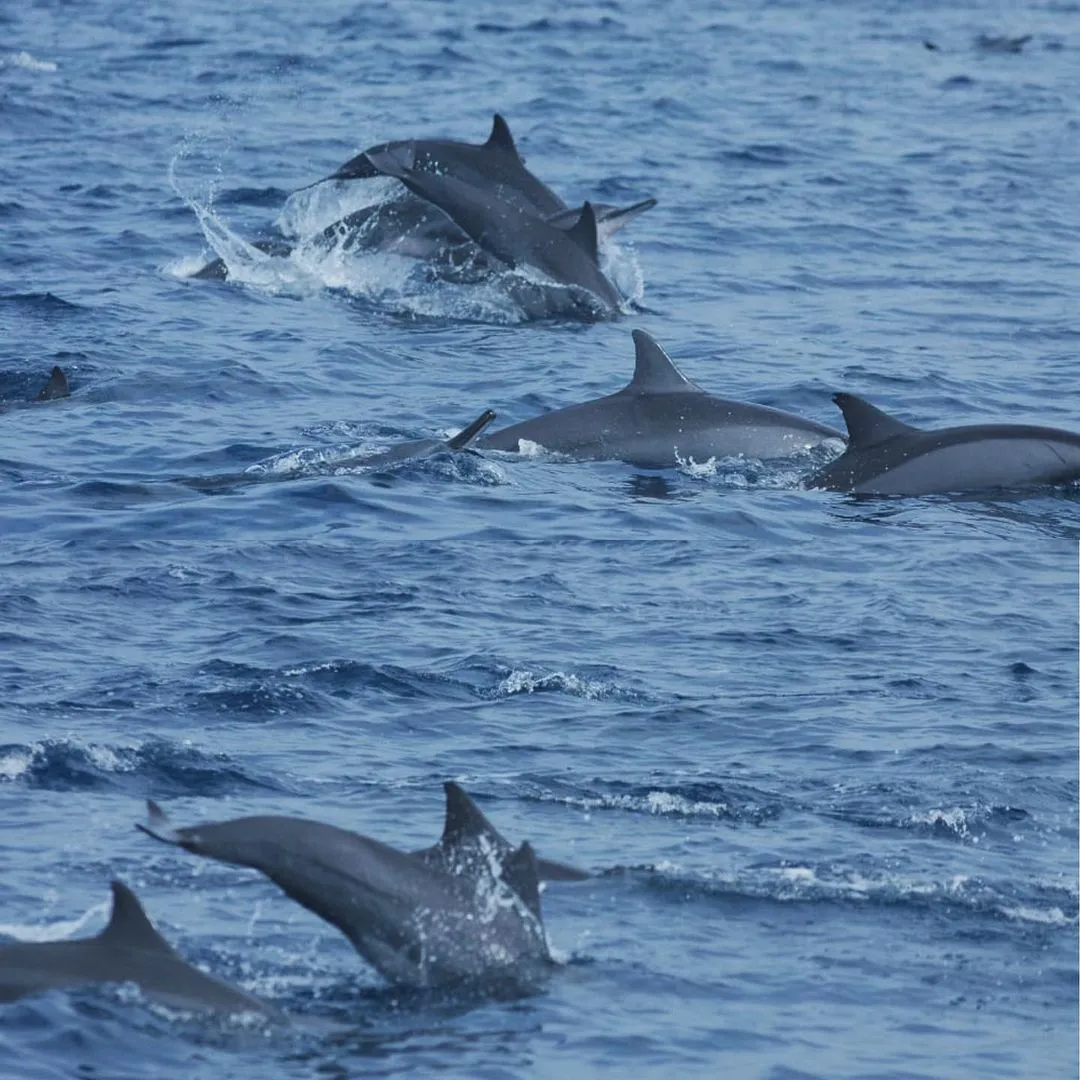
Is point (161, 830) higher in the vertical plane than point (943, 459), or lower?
higher

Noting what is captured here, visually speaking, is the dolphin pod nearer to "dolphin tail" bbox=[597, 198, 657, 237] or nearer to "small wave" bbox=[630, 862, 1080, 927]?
"dolphin tail" bbox=[597, 198, 657, 237]

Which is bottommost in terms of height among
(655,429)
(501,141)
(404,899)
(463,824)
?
(655,429)

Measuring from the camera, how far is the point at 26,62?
1470 inches

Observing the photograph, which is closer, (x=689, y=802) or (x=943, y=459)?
(x=689, y=802)

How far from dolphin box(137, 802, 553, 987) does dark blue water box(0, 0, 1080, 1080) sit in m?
0.21

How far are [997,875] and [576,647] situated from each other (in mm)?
3495

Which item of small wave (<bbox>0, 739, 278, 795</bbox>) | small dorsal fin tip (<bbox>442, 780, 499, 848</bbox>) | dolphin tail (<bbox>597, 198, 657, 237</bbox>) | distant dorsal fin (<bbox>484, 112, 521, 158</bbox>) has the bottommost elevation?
small wave (<bbox>0, 739, 278, 795</bbox>)

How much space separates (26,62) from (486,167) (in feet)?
54.8

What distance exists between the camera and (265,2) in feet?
153

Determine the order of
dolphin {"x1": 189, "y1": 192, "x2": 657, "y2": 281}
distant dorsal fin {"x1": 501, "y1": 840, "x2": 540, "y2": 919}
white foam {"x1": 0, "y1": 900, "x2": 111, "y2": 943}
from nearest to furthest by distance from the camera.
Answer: distant dorsal fin {"x1": 501, "y1": 840, "x2": 540, "y2": 919}
white foam {"x1": 0, "y1": 900, "x2": 111, "y2": 943}
dolphin {"x1": 189, "y1": 192, "x2": 657, "y2": 281}

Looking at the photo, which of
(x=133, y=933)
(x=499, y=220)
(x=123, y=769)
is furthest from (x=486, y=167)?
(x=133, y=933)

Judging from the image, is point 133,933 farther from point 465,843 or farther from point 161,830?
point 465,843

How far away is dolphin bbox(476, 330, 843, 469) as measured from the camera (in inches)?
696

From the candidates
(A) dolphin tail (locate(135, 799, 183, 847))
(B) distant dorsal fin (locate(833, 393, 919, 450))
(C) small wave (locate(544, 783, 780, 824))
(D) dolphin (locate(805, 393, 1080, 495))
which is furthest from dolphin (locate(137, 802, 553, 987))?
(D) dolphin (locate(805, 393, 1080, 495))
